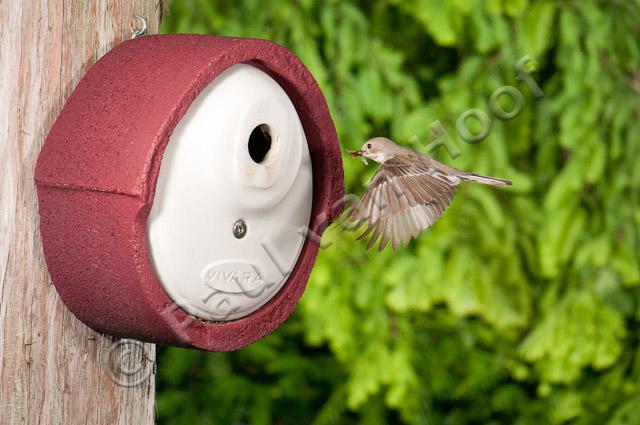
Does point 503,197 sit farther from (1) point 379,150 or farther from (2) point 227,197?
(2) point 227,197

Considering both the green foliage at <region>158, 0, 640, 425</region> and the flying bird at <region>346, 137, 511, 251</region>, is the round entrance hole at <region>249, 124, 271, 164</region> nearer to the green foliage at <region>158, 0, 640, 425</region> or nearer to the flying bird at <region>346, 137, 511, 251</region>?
the flying bird at <region>346, 137, 511, 251</region>

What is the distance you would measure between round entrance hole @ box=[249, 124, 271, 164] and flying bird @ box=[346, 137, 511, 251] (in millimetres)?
161

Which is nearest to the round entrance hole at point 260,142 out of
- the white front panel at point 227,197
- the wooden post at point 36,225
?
the white front panel at point 227,197

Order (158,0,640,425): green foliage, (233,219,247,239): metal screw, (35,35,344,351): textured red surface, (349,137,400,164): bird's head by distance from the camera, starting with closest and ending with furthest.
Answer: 1. (35,35,344,351): textured red surface
2. (233,219,247,239): metal screw
3. (349,137,400,164): bird's head
4. (158,0,640,425): green foliage

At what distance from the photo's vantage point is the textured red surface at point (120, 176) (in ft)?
4.62

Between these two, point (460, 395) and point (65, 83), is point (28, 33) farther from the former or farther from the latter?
point (460, 395)

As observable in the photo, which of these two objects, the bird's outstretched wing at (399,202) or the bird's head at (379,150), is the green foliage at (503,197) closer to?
the bird's head at (379,150)

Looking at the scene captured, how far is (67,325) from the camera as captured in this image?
1.54 metres

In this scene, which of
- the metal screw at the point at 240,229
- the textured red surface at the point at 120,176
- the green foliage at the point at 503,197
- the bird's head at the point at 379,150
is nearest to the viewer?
the textured red surface at the point at 120,176

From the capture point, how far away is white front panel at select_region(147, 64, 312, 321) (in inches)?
58.4

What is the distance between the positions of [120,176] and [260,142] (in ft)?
1.16

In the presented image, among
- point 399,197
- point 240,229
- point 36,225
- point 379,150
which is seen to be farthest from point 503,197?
point 36,225
